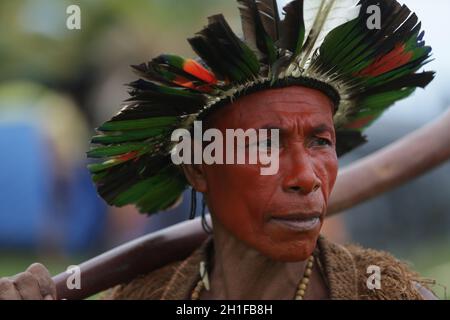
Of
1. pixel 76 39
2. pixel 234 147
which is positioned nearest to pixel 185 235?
pixel 234 147

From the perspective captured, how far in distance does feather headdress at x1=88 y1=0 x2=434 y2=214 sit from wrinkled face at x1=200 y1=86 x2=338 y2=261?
0.06 meters

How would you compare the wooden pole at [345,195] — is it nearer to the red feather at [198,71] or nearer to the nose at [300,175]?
the nose at [300,175]

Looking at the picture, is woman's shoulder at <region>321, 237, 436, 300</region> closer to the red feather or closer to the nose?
the nose

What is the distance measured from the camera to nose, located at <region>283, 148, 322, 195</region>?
9.20 feet

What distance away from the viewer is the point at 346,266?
10.2ft

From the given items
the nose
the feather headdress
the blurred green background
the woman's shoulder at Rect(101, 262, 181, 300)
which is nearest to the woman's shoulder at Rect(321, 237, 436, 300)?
the nose

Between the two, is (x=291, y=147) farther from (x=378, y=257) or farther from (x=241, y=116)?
(x=378, y=257)

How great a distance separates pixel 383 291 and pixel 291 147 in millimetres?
601

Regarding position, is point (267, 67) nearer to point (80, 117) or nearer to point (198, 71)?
point (198, 71)

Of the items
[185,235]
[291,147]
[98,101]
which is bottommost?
[185,235]

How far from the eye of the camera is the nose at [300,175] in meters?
2.80

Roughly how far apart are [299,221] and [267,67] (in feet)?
1.67

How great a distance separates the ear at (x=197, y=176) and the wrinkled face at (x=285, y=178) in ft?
0.52

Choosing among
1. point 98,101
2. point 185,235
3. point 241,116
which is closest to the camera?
point 241,116
